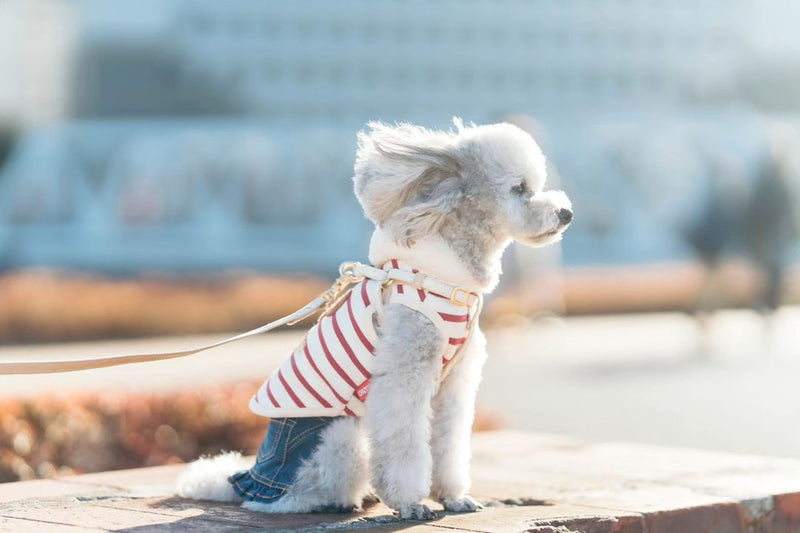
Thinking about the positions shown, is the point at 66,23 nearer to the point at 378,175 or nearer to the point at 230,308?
the point at 230,308

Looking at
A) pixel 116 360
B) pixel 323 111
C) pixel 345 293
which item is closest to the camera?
pixel 116 360

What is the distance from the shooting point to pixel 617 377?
1219cm

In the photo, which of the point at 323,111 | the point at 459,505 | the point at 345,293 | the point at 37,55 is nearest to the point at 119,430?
the point at 345,293

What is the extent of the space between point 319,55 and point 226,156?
44.6ft

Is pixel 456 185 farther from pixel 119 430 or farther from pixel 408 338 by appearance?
pixel 119 430

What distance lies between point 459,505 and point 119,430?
2.95 metres

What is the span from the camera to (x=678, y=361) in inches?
536

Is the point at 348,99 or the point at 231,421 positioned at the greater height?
the point at 348,99

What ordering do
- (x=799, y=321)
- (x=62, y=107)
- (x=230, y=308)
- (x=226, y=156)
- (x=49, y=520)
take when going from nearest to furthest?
(x=49, y=520), (x=230, y=308), (x=799, y=321), (x=226, y=156), (x=62, y=107)

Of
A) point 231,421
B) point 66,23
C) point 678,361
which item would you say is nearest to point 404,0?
point 66,23

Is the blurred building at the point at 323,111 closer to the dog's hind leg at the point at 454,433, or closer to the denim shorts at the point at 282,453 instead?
the denim shorts at the point at 282,453

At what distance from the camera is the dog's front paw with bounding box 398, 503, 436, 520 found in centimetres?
412

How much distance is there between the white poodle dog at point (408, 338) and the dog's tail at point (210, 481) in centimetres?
21

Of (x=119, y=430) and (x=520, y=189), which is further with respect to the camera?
(x=119, y=430)
